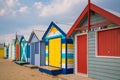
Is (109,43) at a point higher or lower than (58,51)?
higher

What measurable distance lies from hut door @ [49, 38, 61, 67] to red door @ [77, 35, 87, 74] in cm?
180

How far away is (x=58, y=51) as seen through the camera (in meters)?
12.4

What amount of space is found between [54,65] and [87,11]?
17.4 ft

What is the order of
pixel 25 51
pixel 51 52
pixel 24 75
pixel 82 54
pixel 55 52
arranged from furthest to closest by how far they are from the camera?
1. pixel 25 51
2. pixel 51 52
3. pixel 55 52
4. pixel 24 75
5. pixel 82 54

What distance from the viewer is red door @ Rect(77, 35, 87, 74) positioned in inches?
403

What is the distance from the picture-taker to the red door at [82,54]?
1023cm

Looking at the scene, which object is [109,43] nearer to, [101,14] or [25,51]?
[101,14]

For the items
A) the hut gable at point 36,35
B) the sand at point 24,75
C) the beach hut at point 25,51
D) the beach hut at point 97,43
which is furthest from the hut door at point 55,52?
the beach hut at point 25,51

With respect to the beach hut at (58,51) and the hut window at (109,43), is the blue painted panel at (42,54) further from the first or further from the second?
the hut window at (109,43)

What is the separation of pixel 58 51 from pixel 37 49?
520 cm

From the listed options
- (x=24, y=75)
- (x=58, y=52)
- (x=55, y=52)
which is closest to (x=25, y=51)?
(x=55, y=52)

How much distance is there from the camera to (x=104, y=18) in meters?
8.72

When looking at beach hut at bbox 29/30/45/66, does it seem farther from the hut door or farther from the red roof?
the red roof

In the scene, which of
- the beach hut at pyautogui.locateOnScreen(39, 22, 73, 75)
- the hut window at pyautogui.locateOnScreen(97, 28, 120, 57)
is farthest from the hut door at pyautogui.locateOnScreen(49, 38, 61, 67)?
the hut window at pyautogui.locateOnScreen(97, 28, 120, 57)
